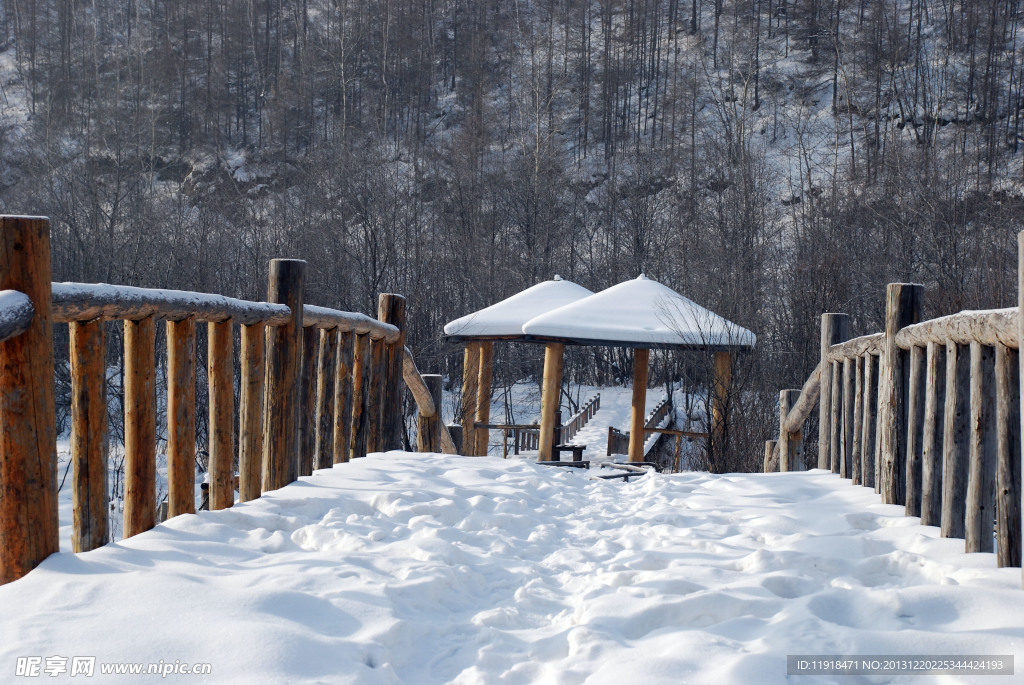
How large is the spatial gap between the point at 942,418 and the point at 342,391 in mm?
3272

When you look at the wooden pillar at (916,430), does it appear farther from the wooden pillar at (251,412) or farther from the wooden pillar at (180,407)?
the wooden pillar at (180,407)

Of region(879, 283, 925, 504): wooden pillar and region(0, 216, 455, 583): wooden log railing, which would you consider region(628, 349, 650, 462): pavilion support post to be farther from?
region(879, 283, 925, 504): wooden pillar

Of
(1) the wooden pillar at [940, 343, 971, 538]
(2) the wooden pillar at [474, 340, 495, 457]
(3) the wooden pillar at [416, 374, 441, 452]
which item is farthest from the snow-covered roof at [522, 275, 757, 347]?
(1) the wooden pillar at [940, 343, 971, 538]

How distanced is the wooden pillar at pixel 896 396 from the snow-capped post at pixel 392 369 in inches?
128

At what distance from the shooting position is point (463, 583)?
3.01 m

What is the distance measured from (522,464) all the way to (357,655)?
3.84 meters

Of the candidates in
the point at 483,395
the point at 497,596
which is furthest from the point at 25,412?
the point at 483,395

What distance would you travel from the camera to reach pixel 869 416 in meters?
4.75

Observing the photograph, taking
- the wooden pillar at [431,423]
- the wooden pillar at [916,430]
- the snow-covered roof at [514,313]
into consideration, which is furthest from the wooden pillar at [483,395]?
the wooden pillar at [916,430]

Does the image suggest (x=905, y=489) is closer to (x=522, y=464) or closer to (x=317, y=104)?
(x=522, y=464)

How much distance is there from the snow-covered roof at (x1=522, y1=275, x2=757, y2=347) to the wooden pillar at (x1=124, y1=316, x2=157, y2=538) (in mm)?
7940

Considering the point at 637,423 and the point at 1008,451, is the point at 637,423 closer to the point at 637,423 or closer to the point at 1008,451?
the point at 637,423

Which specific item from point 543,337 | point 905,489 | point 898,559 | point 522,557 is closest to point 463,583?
point 522,557

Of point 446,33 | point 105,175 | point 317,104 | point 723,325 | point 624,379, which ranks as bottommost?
point 624,379
